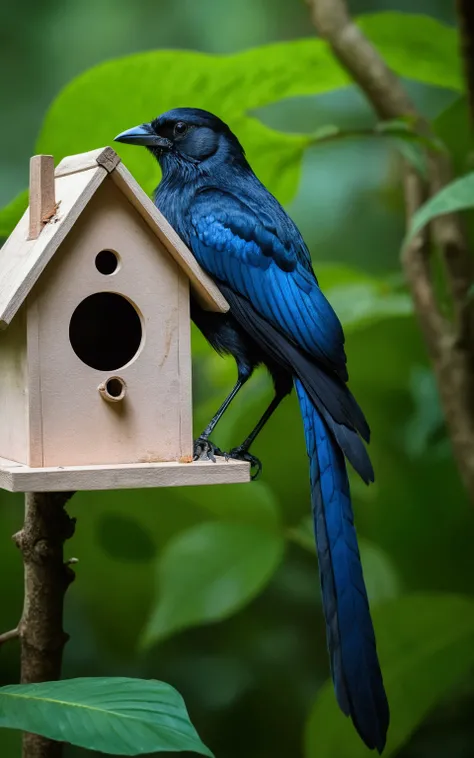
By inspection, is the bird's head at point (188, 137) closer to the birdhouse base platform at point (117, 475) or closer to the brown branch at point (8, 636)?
the birdhouse base platform at point (117, 475)

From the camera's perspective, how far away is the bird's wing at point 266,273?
1.36m

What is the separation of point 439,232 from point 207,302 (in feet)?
3.02

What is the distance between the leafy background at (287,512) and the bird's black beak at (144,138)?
0.74 meters

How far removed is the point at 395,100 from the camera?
83.4 inches

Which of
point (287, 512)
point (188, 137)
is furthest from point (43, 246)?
point (287, 512)

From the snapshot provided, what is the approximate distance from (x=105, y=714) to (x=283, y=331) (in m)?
0.54

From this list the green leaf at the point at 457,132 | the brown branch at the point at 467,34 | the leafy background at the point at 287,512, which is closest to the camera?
the brown branch at the point at 467,34

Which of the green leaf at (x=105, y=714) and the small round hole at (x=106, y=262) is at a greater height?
the small round hole at (x=106, y=262)

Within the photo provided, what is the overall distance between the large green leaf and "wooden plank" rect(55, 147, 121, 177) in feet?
0.98

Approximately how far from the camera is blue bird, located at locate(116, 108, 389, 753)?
1283 millimetres

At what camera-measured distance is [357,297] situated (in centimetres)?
225

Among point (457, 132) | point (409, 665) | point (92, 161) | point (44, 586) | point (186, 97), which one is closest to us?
point (92, 161)

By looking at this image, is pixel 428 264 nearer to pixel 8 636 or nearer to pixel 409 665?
pixel 409 665

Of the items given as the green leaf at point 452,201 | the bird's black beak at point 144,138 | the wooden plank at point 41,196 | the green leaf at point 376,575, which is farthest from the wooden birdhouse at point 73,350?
the green leaf at point 376,575
